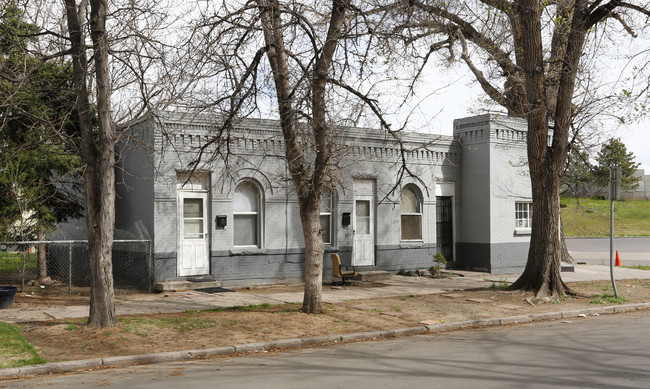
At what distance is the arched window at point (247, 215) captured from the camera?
1833 centimetres

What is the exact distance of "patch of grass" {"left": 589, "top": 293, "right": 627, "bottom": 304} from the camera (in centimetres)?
1527

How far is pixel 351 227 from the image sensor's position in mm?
20281

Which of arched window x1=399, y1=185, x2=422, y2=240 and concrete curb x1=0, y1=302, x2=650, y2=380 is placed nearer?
concrete curb x1=0, y1=302, x2=650, y2=380

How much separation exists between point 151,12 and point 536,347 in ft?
28.6

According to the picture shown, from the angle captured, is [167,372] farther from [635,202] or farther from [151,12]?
[635,202]

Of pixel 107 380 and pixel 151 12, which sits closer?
pixel 107 380

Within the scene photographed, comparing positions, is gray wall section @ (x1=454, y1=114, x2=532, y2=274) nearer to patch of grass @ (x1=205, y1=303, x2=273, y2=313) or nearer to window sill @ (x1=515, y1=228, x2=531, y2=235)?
window sill @ (x1=515, y1=228, x2=531, y2=235)

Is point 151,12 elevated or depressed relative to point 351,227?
elevated

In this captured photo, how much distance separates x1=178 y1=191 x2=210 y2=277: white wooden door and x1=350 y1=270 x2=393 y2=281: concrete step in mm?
4549

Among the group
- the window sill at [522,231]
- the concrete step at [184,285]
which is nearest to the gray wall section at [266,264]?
the concrete step at [184,285]

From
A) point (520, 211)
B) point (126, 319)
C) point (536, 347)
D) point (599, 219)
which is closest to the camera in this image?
point (536, 347)

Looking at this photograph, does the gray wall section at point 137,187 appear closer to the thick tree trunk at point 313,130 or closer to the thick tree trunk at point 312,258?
the thick tree trunk at point 313,130

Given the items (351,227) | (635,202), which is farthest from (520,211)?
(635,202)

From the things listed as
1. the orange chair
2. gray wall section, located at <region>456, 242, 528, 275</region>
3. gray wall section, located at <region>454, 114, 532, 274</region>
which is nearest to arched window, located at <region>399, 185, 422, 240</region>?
gray wall section, located at <region>454, 114, 532, 274</region>
